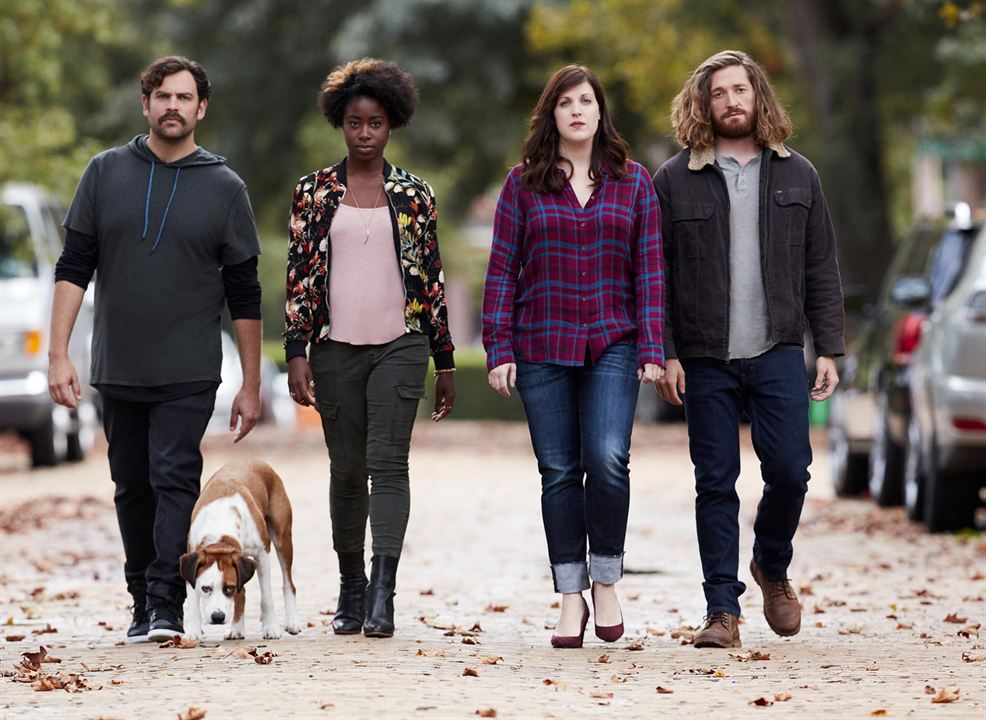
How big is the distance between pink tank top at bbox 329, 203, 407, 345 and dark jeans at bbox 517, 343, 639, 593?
0.51 m

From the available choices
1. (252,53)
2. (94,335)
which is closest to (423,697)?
(94,335)

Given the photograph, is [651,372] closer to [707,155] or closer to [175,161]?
[707,155]

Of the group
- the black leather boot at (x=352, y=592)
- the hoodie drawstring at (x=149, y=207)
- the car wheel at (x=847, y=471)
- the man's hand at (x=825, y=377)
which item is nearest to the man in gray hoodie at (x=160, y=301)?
the hoodie drawstring at (x=149, y=207)

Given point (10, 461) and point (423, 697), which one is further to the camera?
point (10, 461)

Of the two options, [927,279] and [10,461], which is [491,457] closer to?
[10,461]

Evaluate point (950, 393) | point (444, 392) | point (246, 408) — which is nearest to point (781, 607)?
point (444, 392)

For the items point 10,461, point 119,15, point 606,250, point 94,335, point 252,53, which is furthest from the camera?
point 119,15

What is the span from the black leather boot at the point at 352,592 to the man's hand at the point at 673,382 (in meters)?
1.28

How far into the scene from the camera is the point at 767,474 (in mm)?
7340

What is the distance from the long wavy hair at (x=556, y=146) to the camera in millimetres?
7164

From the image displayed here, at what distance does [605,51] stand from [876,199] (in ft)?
19.7

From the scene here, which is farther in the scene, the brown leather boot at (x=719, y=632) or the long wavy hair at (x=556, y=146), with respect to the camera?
the brown leather boot at (x=719, y=632)

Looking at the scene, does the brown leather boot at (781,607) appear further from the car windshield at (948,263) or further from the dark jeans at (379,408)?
the car windshield at (948,263)

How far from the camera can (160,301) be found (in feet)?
24.5
